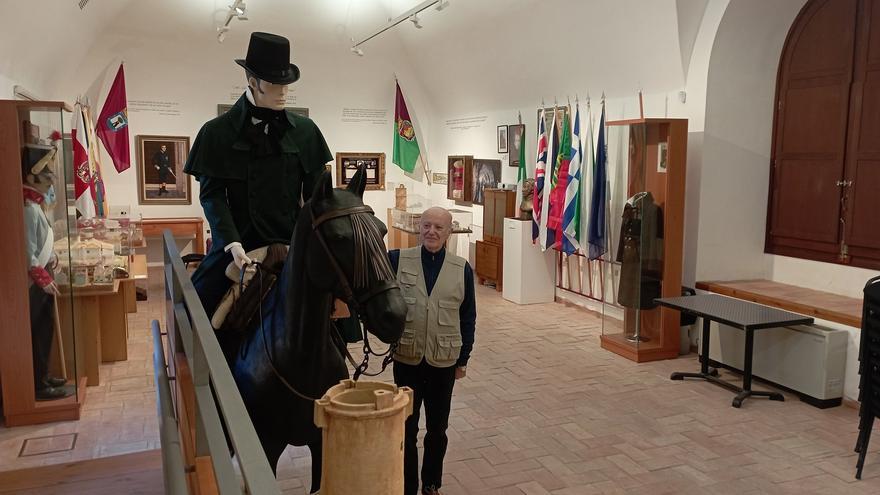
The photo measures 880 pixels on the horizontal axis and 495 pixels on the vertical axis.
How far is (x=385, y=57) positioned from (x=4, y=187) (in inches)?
372

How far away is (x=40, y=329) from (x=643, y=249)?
5585mm

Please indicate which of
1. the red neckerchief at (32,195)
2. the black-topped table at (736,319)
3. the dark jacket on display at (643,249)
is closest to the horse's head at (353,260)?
the red neckerchief at (32,195)

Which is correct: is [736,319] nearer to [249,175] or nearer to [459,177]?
[249,175]

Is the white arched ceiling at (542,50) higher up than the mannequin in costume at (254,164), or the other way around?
the white arched ceiling at (542,50)

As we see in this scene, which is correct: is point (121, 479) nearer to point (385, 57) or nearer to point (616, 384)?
point (616, 384)

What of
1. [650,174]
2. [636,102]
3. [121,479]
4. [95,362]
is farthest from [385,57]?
[121,479]

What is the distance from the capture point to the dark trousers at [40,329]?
209 inches

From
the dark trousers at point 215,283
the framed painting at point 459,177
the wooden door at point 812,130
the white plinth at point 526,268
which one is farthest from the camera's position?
the framed painting at point 459,177

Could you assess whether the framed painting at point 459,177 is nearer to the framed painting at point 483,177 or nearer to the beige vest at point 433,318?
the framed painting at point 483,177

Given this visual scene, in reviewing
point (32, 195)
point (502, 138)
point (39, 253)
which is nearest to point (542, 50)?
point (502, 138)

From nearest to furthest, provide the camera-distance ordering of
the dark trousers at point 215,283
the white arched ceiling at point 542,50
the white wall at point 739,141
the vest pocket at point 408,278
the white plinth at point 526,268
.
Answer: the dark trousers at point 215,283 → the vest pocket at point 408,278 → the white wall at point 739,141 → the white arched ceiling at point 542,50 → the white plinth at point 526,268

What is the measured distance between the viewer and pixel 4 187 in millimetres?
5090

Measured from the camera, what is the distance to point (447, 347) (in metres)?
3.74

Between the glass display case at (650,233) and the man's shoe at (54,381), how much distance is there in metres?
5.29
